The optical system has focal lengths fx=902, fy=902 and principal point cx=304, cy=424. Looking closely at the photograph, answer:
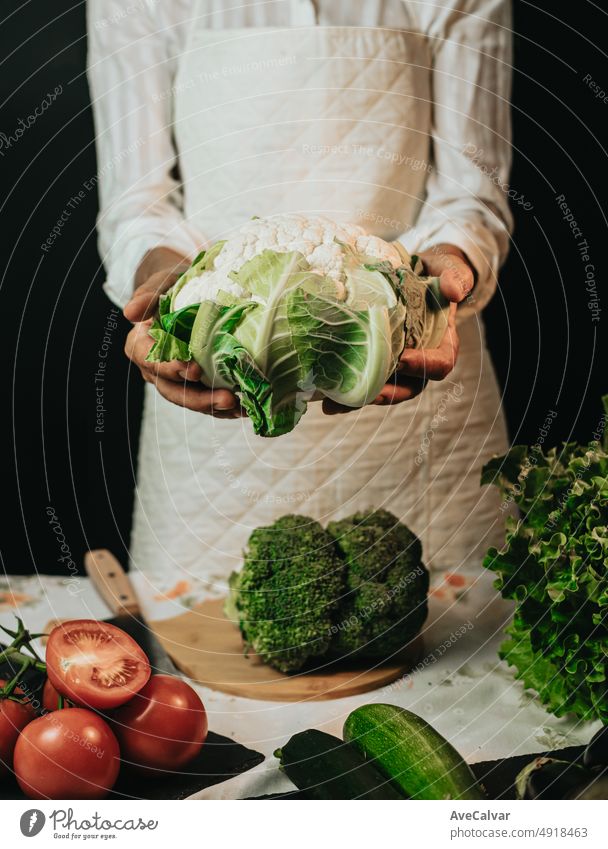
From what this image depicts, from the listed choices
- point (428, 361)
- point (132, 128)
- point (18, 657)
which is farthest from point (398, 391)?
point (132, 128)

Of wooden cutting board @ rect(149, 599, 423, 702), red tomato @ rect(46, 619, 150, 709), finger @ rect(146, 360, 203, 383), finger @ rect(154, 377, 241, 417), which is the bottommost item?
wooden cutting board @ rect(149, 599, 423, 702)

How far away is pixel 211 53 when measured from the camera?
1357 mm

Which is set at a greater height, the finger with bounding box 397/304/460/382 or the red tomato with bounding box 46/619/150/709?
the finger with bounding box 397/304/460/382

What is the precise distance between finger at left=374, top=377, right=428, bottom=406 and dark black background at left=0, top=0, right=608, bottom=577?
0.39 m

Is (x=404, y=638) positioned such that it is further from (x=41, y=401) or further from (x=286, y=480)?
(x=41, y=401)

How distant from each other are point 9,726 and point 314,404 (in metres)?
0.70

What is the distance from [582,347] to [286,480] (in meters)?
0.57

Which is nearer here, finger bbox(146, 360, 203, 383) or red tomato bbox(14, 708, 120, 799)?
red tomato bbox(14, 708, 120, 799)

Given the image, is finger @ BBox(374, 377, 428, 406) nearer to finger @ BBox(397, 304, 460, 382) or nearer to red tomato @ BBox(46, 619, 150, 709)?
finger @ BBox(397, 304, 460, 382)

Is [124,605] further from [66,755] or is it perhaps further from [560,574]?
[560,574]

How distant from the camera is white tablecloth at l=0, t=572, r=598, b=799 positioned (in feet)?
3.38

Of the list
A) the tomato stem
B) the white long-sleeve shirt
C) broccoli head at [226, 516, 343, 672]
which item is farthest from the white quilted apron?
the tomato stem

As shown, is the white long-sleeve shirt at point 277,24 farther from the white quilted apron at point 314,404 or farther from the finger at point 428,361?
the finger at point 428,361
